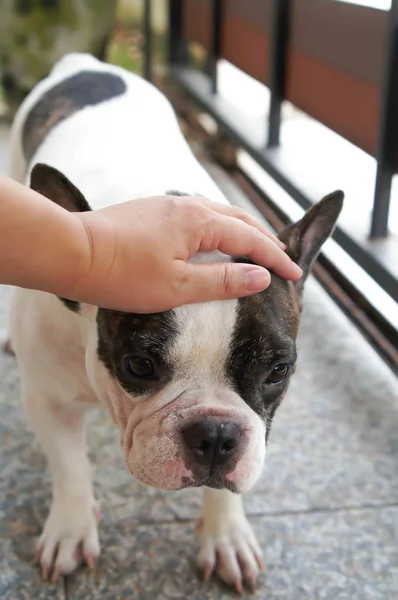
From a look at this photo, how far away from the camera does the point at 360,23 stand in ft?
8.07

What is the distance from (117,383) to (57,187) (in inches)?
15.6

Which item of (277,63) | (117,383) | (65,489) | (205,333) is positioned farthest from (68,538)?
(277,63)

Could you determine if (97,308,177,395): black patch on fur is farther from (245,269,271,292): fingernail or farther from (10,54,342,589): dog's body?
(245,269,271,292): fingernail

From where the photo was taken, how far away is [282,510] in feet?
6.01

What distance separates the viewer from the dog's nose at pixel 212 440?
1.26 metres

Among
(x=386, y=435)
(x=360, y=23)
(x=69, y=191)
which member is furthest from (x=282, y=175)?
(x=69, y=191)

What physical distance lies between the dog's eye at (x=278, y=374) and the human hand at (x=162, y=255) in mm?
182

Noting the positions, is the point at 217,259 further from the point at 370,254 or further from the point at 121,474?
the point at 370,254

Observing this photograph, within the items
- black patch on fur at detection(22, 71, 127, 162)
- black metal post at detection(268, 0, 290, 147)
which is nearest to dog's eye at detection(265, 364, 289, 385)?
black patch on fur at detection(22, 71, 127, 162)

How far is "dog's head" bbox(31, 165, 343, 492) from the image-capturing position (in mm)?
1267

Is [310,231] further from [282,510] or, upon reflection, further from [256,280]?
[282,510]

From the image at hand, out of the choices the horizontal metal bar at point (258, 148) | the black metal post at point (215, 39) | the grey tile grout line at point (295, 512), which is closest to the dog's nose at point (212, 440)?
the grey tile grout line at point (295, 512)

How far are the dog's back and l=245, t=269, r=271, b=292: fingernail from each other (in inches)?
16.2

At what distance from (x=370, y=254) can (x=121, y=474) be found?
1.05 m
